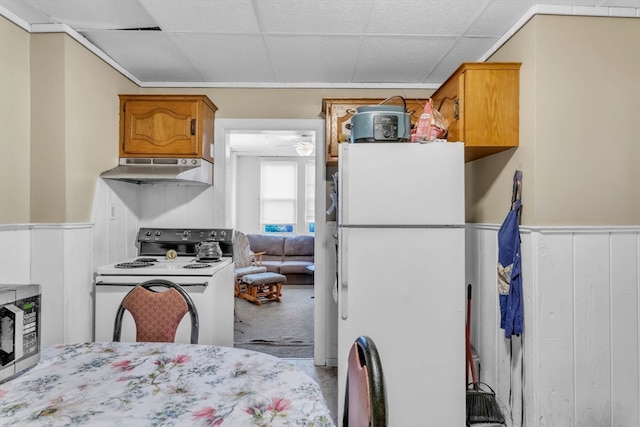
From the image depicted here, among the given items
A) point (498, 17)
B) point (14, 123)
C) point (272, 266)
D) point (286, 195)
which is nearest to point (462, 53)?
point (498, 17)

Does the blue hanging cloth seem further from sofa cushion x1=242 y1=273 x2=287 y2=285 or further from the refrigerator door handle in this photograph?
sofa cushion x1=242 y1=273 x2=287 y2=285

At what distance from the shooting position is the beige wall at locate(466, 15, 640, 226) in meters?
2.01

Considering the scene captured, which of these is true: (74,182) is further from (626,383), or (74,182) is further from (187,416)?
(626,383)

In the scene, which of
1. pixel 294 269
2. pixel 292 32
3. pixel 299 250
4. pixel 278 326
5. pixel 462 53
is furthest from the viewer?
pixel 299 250

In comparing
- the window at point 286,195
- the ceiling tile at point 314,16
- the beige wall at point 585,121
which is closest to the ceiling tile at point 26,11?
the ceiling tile at point 314,16

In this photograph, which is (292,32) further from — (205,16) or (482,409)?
(482,409)

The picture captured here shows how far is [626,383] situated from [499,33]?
2.08m

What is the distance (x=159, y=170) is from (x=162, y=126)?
37 cm

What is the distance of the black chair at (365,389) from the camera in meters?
0.78

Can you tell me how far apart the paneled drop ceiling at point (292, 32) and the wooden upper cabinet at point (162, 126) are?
0.93 feet

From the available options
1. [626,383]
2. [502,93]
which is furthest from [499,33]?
[626,383]

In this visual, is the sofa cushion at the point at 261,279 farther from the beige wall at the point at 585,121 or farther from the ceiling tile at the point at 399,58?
the beige wall at the point at 585,121

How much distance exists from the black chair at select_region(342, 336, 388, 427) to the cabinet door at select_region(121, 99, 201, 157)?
2342mm

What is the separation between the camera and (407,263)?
2.14 meters
